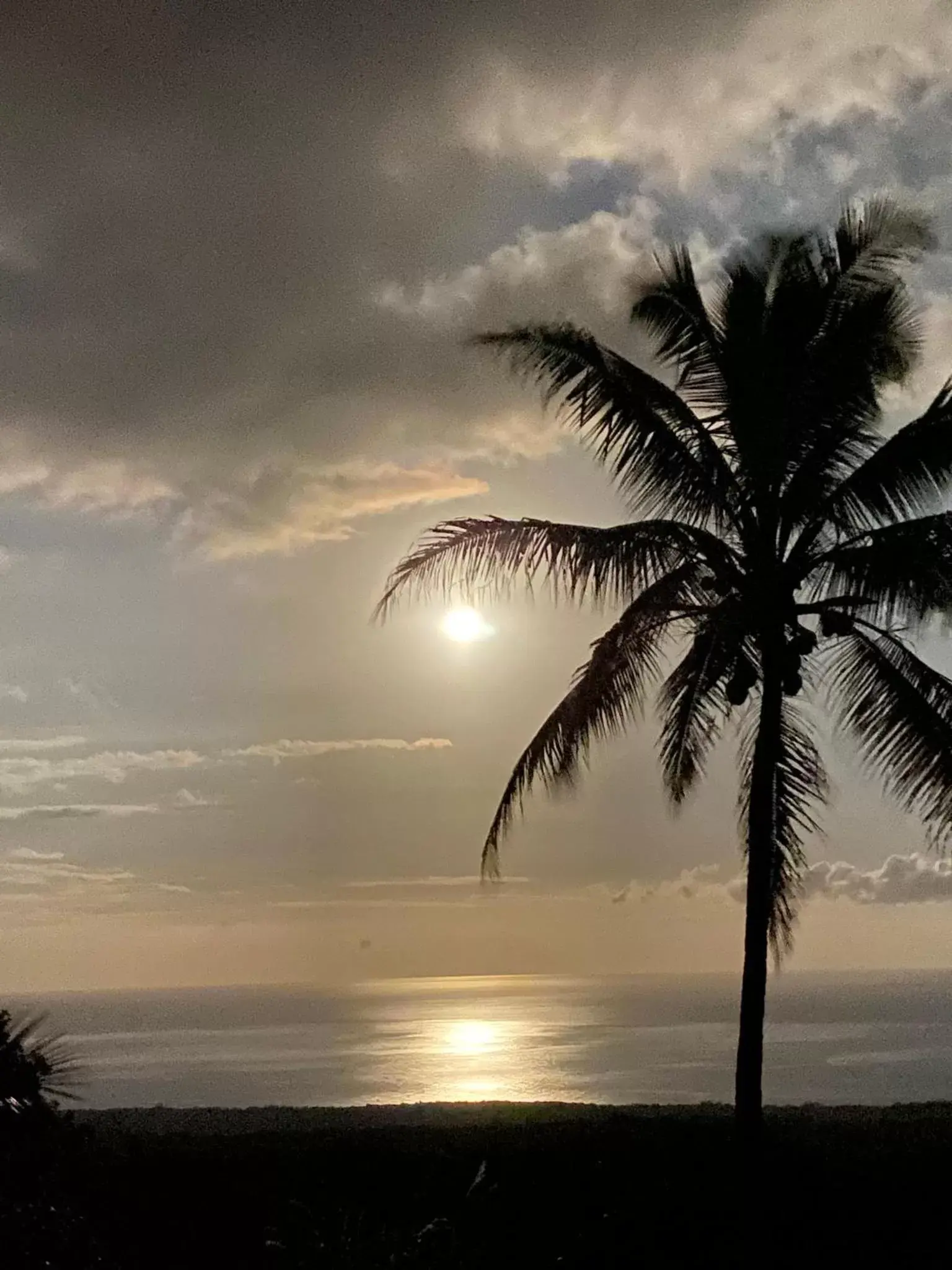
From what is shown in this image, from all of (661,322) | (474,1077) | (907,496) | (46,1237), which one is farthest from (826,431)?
(474,1077)

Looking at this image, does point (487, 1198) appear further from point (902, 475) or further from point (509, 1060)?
point (509, 1060)

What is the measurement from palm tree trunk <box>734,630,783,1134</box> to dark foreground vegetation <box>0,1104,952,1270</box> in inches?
36.5

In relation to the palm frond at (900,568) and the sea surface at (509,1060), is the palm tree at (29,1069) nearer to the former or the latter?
the sea surface at (509,1060)

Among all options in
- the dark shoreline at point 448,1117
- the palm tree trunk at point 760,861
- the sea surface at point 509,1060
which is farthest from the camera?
the sea surface at point 509,1060

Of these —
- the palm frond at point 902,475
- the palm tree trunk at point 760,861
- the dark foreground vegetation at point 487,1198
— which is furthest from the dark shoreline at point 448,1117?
the palm frond at point 902,475

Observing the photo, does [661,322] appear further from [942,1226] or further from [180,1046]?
[180,1046]

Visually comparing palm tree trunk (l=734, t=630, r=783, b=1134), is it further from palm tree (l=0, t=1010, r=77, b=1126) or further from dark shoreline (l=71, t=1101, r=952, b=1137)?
palm tree (l=0, t=1010, r=77, b=1126)

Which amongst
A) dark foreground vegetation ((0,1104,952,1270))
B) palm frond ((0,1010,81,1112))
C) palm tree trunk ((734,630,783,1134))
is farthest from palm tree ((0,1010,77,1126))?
palm tree trunk ((734,630,783,1134))

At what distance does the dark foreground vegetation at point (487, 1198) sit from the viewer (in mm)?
9164

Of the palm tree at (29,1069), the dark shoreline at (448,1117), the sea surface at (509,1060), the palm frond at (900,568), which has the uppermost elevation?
the palm frond at (900,568)

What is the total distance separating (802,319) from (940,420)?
5.08 ft

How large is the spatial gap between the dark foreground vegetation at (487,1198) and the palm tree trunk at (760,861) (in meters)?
0.93

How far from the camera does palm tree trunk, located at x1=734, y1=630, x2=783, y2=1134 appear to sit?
11758 millimetres

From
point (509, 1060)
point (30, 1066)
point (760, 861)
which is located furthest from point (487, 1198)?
point (509, 1060)
